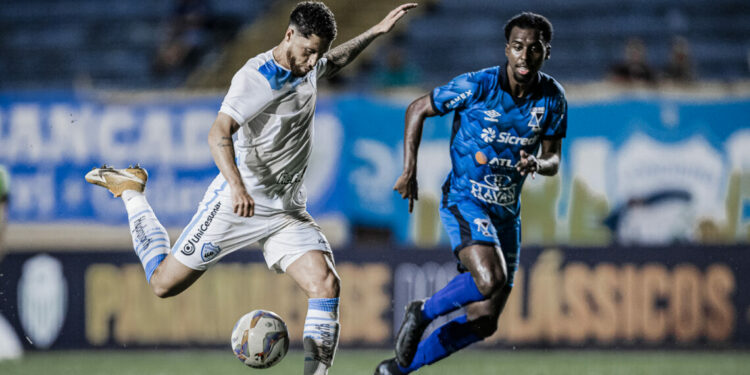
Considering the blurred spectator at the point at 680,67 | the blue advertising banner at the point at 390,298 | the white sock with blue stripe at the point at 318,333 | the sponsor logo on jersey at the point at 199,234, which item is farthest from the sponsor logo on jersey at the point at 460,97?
the blurred spectator at the point at 680,67

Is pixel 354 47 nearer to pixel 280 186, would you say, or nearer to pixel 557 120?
pixel 280 186

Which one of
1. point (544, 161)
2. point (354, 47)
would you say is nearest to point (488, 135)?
point (544, 161)

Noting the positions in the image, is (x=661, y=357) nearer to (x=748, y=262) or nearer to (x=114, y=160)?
(x=748, y=262)

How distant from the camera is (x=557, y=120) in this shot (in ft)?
20.9

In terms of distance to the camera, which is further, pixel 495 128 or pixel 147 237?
pixel 147 237

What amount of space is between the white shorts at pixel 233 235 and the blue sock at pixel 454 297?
87cm

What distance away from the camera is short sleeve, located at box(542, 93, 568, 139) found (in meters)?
6.36

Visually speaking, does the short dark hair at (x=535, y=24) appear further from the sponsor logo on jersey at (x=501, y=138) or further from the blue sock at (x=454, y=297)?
the blue sock at (x=454, y=297)

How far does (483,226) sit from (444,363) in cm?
314

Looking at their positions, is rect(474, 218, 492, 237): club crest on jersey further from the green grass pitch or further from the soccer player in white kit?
the green grass pitch

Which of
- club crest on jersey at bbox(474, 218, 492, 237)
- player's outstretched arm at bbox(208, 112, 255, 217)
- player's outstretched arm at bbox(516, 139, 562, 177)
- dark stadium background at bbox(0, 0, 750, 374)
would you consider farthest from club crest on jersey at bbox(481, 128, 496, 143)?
dark stadium background at bbox(0, 0, 750, 374)

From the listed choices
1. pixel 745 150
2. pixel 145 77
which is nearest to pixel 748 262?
pixel 745 150

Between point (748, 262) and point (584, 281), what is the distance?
1.54 meters

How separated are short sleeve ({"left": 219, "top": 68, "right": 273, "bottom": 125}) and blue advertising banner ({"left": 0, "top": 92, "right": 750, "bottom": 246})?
4.89 m
